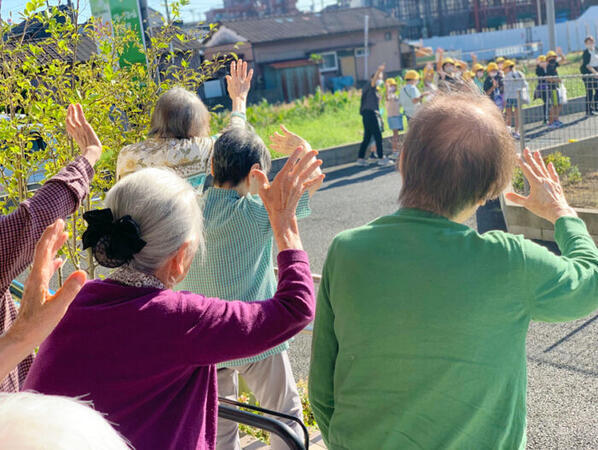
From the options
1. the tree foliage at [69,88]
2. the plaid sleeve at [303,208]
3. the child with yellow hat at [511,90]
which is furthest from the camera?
the child with yellow hat at [511,90]

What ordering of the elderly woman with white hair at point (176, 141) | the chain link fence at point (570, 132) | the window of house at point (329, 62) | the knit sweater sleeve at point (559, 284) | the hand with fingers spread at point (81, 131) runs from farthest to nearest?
1. the window of house at point (329, 62)
2. the chain link fence at point (570, 132)
3. the elderly woman with white hair at point (176, 141)
4. the hand with fingers spread at point (81, 131)
5. the knit sweater sleeve at point (559, 284)

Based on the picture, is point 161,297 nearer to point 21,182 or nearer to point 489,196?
point 489,196

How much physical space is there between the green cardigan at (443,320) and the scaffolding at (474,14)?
64722 mm

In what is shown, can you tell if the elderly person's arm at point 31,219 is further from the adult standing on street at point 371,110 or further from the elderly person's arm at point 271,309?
the adult standing on street at point 371,110

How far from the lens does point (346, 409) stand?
1.76m

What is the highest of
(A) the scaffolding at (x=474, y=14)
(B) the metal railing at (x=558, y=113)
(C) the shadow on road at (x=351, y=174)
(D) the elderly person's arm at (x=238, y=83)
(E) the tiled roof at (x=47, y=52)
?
(A) the scaffolding at (x=474, y=14)

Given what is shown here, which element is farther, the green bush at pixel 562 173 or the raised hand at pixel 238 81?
the green bush at pixel 562 173

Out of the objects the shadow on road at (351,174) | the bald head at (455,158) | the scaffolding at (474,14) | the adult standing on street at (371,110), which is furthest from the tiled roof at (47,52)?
the scaffolding at (474,14)

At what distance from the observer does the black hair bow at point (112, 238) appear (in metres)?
1.77

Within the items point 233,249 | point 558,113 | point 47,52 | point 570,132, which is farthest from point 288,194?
point 558,113

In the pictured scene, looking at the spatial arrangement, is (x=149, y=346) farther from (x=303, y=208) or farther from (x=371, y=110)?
(x=371, y=110)

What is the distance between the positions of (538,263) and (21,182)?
8.61 ft

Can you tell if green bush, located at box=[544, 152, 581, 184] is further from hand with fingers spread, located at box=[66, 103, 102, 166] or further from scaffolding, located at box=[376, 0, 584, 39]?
scaffolding, located at box=[376, 0, 584, 39]

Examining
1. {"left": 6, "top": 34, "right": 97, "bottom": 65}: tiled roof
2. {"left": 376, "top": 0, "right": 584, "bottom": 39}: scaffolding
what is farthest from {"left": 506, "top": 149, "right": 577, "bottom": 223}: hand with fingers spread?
{"left": 376, "top": 0, "right": 584, "bottom": 39}: scaffolding
